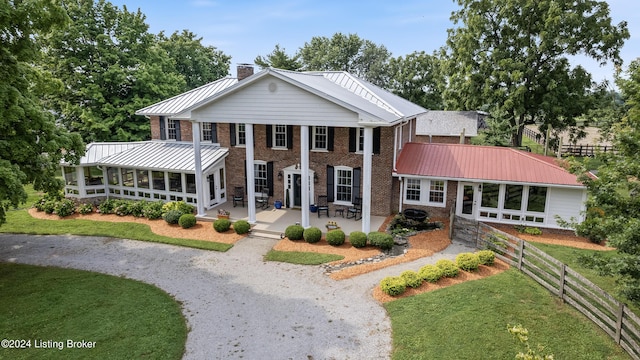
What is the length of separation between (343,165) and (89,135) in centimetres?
2070

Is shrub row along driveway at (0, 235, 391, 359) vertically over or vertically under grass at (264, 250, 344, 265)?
under

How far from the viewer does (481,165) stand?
1981 centimetres

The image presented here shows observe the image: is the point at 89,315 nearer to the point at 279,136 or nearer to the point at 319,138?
the point at 279,136

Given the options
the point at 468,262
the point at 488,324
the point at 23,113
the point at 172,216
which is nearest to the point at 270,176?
the point at 172,216

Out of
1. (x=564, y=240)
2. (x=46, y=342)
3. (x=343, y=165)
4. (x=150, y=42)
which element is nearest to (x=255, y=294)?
(x=46, y=342)

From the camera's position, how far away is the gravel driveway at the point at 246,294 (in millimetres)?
10023

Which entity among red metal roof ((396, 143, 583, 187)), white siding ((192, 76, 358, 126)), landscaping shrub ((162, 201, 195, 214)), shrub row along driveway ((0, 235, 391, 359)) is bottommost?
shrub row along driveway ((0, 235, 391, 359))

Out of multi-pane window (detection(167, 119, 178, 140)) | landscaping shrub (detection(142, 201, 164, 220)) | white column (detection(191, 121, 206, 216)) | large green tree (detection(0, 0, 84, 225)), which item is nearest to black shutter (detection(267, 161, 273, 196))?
white column (detection(191, 121, 206, 216))

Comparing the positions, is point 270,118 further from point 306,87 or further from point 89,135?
point 89,135

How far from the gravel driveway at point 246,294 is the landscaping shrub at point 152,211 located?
2.85 meters

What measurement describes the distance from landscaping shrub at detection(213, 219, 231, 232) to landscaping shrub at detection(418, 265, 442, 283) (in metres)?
9.68

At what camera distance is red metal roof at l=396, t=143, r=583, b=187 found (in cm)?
1855

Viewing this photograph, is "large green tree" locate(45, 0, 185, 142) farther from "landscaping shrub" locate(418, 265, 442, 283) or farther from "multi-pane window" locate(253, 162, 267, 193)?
"landscaping shrub" locate(418, 265, 442, 283)

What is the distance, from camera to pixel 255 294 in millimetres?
12859
